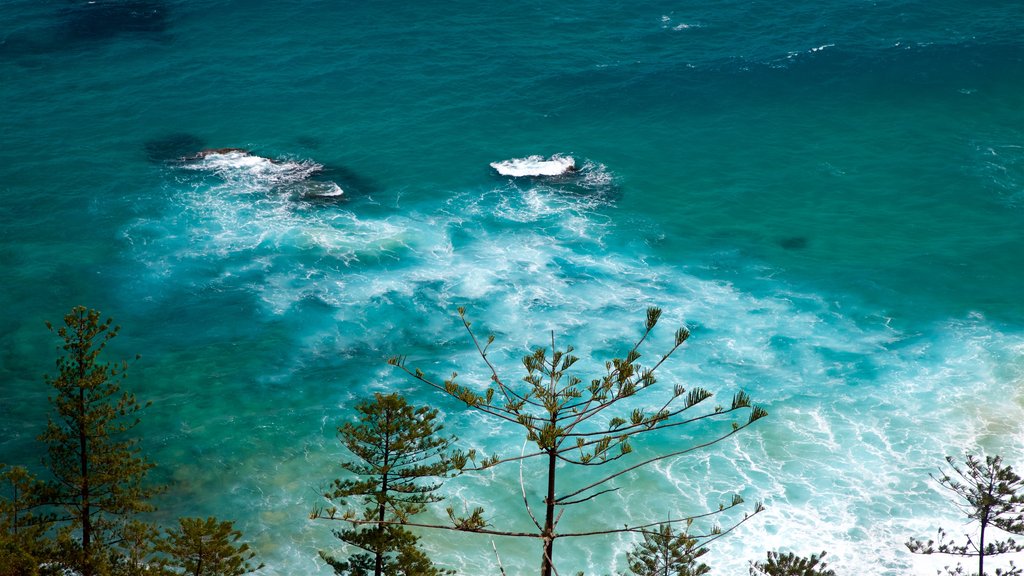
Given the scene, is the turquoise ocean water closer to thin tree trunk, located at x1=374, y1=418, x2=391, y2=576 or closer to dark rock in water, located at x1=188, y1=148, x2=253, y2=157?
dark rock in water, located at x1=188, y1=148, x2=253, y2=157

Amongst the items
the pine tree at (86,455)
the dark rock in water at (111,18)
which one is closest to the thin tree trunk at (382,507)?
the pine tree at (86,455)

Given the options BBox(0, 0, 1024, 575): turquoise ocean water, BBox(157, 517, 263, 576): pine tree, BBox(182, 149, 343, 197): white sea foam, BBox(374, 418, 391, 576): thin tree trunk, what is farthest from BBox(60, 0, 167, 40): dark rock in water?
BBox(157, 517, 263, 576): pine tree

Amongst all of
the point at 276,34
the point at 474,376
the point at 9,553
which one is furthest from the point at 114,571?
the point at 276,34

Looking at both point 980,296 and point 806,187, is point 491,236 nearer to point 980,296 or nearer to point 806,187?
point 806,187

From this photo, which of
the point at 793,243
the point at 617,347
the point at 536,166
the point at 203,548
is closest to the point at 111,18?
the point at 536,166

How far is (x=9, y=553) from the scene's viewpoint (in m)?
25.8

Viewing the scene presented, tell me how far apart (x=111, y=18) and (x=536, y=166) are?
153ft

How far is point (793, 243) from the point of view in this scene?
5881 cm

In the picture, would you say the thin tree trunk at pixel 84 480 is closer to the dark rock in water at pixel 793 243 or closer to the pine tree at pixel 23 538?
the pine tree at pixel 23 538

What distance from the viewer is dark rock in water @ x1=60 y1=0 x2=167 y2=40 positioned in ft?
275

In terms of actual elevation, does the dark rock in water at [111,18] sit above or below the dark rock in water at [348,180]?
above

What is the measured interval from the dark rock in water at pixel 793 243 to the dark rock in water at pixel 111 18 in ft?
193

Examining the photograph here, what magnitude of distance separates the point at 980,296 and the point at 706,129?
24420mm

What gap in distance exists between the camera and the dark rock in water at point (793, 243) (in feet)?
192
